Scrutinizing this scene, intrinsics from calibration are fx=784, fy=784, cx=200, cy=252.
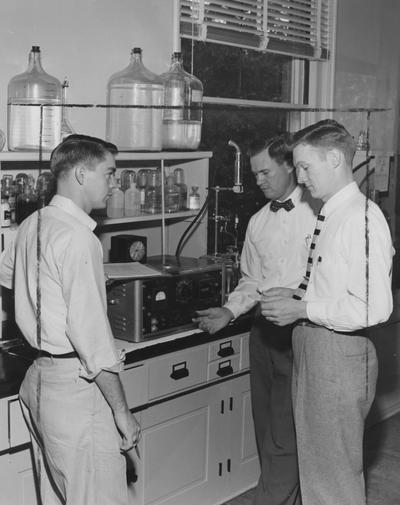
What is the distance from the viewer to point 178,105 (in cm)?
371

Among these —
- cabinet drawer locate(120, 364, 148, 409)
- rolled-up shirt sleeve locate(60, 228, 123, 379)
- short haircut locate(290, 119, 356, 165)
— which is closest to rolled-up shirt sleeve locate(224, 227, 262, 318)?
cabinet drawer locate(120, 364, 148, 409)

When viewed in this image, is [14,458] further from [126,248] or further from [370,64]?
[370,64]

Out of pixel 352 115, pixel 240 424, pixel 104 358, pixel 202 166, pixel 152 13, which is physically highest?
pixel 152 13

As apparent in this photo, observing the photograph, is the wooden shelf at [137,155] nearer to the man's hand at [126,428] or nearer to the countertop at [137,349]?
the countertop at [137,349]

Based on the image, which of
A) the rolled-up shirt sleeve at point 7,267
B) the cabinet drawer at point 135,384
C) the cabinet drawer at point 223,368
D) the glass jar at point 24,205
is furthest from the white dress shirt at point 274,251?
the rolled-up shirt sleeve at point 7,267

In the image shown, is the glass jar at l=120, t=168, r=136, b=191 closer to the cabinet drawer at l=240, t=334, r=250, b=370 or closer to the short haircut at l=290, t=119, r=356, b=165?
the cabinet drawer at l=240, t=334, r=250, b=370

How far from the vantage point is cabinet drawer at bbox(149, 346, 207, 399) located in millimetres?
3211

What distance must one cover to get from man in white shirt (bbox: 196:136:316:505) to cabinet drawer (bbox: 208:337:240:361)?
0.09 m

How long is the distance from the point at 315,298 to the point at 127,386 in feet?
2.85

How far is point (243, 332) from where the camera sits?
360 centimetres

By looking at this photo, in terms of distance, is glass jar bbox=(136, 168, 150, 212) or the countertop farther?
glass jar bbox=(136, 168, 150, 212)

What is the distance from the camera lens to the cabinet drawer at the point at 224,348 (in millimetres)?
3459

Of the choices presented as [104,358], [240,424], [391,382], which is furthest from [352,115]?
[104,358]

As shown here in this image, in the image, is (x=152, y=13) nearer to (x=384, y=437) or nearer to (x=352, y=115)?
(x=352, y=115)
